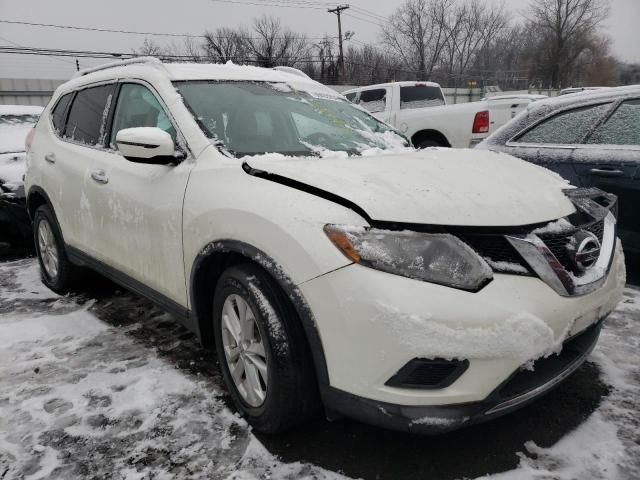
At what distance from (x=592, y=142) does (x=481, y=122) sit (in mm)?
5089

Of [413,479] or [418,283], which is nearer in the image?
[418,283]

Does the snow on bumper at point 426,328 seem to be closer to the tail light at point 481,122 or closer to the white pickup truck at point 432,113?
the white pickup truck at point 432,113

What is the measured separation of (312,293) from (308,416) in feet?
1.96

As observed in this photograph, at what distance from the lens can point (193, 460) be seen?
6.99 feet

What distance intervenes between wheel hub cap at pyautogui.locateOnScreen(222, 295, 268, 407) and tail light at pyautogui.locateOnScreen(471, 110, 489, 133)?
24.7ft

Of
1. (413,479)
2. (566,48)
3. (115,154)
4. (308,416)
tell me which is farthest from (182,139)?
(566,48)

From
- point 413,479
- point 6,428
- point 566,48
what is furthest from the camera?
point 566,48

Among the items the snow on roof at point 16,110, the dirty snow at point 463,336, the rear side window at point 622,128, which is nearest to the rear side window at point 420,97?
the snow on roof at point 16,110

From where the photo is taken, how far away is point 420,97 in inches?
433

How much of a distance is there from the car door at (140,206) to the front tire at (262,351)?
41 centimetres

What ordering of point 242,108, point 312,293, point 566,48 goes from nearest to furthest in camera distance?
1. point 312,293
2. point 242,108
3. point 566,48

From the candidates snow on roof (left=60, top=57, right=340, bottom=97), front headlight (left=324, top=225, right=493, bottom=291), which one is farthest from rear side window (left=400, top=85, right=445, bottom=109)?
front headlight (left=324, top=225, right=493, bottom=291)

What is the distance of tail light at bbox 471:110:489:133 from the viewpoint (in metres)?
8.73

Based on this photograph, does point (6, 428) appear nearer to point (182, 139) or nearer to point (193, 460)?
point (193, 460)
